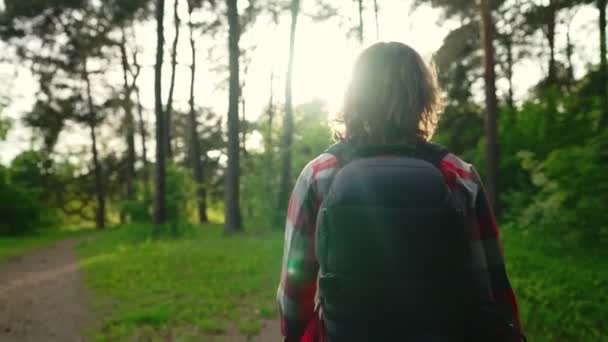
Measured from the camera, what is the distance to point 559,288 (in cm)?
633

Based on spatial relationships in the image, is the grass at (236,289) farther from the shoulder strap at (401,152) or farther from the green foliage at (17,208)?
the green foliage at (17,208)

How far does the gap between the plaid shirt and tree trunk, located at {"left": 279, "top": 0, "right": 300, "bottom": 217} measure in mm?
15764

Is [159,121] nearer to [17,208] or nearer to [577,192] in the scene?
[17,208]

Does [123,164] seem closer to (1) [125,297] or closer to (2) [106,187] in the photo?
(2) [106,187]

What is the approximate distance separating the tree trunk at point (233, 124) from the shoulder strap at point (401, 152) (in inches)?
552

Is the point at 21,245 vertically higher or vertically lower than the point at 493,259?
lower

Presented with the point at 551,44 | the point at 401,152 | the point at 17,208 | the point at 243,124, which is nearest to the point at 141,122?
the point at 243,124

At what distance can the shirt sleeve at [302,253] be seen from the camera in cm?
173

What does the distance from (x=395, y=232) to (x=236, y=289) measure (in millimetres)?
6574

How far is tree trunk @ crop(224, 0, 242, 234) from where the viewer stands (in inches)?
607

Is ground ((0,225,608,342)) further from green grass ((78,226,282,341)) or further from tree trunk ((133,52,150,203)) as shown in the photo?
tree trunk ((133,52,150,203))

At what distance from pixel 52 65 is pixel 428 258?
26627mm

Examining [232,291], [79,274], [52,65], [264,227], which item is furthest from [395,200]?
[52,65]

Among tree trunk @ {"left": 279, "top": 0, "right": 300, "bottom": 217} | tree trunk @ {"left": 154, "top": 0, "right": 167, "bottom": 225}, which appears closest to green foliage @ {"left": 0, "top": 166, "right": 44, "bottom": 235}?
tree trunk @ {"left": 154, "top": 0, "right": 167, "bottom": 225}
